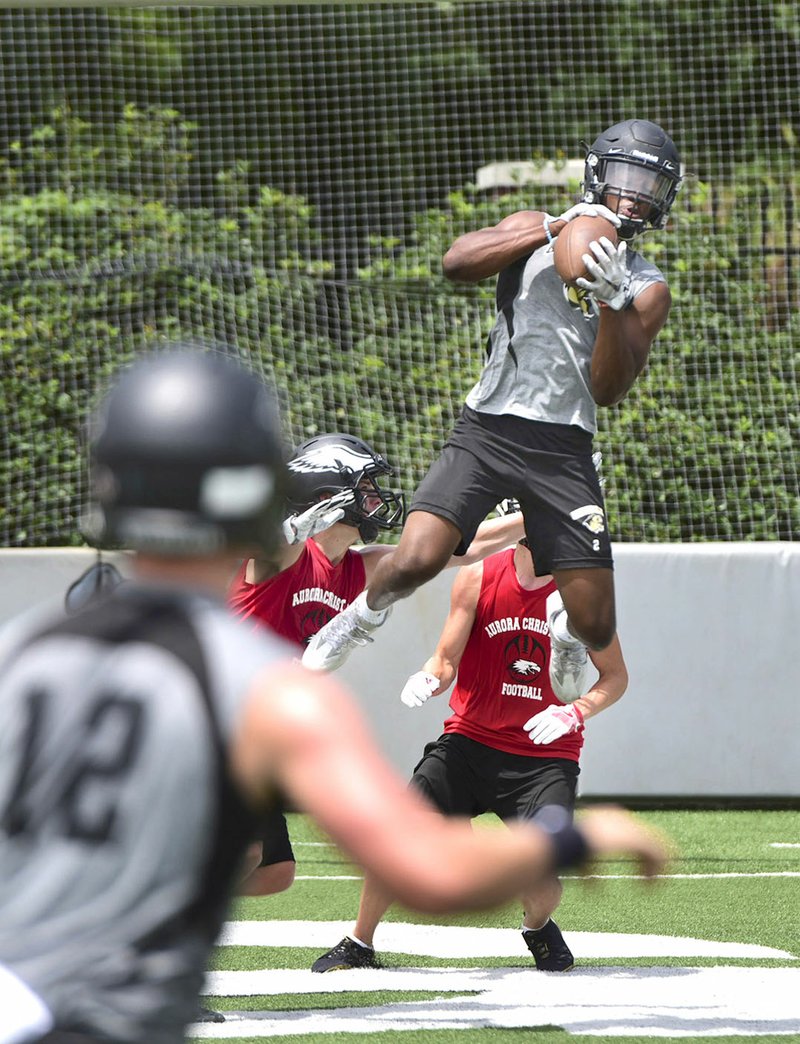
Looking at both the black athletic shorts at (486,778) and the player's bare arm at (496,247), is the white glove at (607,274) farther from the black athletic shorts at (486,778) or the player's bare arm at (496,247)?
the black athletic shorts at (486,778)

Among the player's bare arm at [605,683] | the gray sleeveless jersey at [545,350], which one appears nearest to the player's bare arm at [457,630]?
the player's bare arm at [605,683]

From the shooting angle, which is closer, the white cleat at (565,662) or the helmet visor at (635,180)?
the helmet visor at (635,180)

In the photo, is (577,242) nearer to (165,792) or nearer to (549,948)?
(549,948)

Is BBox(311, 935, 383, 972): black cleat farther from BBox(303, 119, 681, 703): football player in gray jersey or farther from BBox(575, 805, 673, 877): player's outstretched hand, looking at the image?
BBox(575, 805, 673, 877): player's outstretched hand

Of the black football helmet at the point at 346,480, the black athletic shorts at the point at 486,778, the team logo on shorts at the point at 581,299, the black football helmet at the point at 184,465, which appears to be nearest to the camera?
the black football helmet at the point at 184,465

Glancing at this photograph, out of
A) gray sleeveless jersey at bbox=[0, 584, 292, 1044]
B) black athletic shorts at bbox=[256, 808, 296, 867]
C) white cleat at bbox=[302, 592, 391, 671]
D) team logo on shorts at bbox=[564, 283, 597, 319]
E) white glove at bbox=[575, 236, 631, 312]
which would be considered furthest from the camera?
white cleat at bbox=[302, 592, 391, 671]

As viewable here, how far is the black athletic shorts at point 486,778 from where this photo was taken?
6008 millimetres

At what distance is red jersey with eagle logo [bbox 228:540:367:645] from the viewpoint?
6.10m

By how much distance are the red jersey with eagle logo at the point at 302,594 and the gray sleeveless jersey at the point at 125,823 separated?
407 centimetres

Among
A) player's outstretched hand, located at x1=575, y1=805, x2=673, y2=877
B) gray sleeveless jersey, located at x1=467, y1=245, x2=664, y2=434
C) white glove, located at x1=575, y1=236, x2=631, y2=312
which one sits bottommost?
player's outstretched hand, located at x1=575, y1=805, x2=673, y2=877

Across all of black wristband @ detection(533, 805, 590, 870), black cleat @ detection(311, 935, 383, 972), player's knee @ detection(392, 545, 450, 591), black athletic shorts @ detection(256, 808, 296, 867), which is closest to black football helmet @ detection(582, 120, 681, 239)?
player's knee @ detection(392, 545, 450, 591)

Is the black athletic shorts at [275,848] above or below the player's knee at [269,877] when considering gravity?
above

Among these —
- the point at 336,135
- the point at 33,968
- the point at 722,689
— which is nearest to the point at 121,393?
the point at 33,968

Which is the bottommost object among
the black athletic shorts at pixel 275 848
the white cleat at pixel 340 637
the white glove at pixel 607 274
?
the black athletic shorts at pixel 275 848
